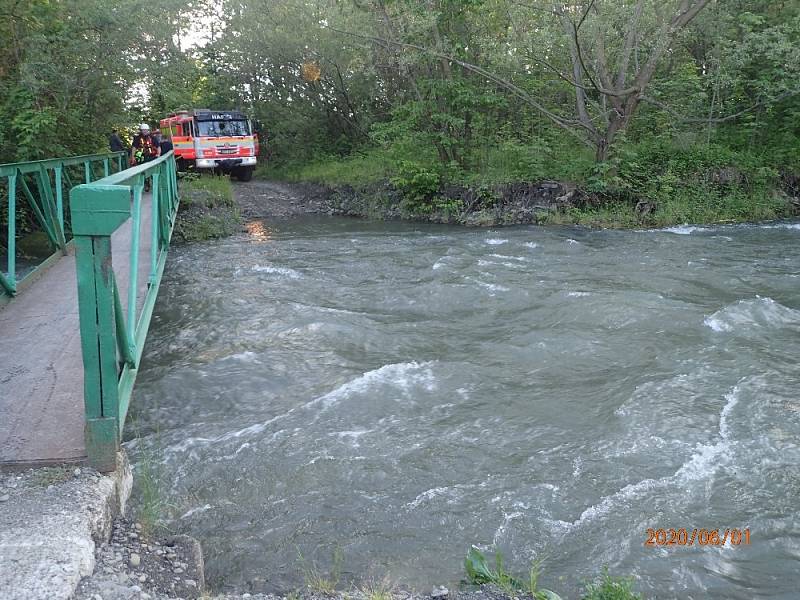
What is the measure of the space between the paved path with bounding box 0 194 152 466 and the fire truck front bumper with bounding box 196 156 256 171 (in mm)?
16097

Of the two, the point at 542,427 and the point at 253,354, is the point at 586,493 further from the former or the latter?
the point at 253,354

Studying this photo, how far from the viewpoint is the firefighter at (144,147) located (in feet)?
51.1

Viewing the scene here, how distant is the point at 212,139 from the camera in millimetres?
22641

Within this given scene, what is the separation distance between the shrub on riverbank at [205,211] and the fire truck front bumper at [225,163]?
2.78 meters

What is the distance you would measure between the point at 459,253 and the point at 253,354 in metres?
6.49

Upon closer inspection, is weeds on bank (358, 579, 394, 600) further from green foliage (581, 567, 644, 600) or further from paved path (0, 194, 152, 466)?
paved path (0, 194, 152, 466)

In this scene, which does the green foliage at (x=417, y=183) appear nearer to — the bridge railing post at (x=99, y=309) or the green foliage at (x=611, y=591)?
the bridge railing post at (x=99, y=309)

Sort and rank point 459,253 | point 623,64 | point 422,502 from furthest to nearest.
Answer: point 623,64 → point 459,253 → point 422,502

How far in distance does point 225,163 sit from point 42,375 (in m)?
19.7

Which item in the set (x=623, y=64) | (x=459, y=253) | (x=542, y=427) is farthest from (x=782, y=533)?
(x=623, y=64)

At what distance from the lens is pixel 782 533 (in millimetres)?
4059

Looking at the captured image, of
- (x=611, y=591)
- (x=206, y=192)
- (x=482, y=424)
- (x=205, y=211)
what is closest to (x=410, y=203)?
(x=206, y=192)

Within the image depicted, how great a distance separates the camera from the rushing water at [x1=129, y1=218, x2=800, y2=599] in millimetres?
3969
